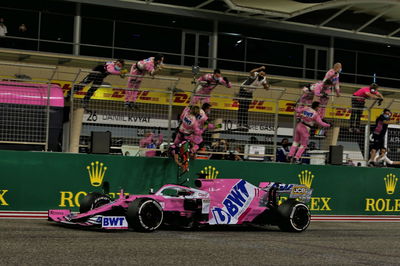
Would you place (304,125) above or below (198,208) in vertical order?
above

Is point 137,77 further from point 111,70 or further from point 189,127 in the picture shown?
point 189,127

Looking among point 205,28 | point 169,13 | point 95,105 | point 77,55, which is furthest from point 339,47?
point 95,105

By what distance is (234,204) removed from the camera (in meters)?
12.6

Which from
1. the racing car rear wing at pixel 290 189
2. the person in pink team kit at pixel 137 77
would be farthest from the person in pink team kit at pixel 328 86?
the racing car rear wing at pixel 290 189

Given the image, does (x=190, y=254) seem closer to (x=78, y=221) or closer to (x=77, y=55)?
(x=78, y=221)

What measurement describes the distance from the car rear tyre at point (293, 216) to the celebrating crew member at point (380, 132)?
6321mm

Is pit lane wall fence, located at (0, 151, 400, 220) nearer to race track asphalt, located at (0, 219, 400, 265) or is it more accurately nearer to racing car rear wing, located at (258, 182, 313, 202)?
race track asphalt, located at (0, 219, 400, 265)

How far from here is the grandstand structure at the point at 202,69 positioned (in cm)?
1506

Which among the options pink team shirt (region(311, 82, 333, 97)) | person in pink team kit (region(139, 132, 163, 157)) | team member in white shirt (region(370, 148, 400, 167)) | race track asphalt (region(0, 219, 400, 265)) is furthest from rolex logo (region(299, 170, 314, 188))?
race track asphalt (region(0, 219, 400, 265))

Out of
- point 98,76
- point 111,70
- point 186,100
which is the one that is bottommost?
point 186,100

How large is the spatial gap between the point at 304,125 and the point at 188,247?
321 inches

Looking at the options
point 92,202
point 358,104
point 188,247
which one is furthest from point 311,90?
point 188,247

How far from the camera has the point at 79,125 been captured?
15.1 m

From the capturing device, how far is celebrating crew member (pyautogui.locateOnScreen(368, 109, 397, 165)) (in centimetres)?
1873
